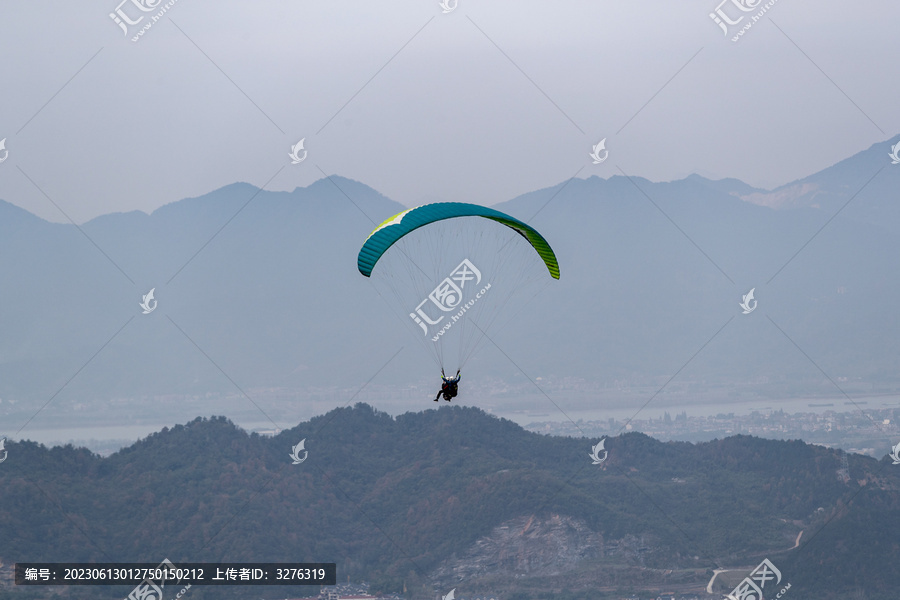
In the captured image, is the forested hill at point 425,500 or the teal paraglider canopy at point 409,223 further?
the forested hill at point 425,500

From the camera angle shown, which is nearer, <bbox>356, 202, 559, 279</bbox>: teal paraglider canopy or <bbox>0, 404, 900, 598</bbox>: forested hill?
<bbox>356, 202, 559, 279</bbox>: teal paraglider canopy

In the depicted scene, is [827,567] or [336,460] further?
[336,460]

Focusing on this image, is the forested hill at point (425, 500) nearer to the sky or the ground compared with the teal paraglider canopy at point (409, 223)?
nearer to the sky

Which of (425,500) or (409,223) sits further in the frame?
(425,500)

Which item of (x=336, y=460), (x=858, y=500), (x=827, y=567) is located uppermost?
(x=336, y=460)

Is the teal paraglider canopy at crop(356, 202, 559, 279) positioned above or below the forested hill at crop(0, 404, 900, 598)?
below

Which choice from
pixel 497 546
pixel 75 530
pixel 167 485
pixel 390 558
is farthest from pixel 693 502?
pixel 75 530

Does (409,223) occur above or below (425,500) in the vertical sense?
below

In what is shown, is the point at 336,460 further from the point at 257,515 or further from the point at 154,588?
the point at 154,588
